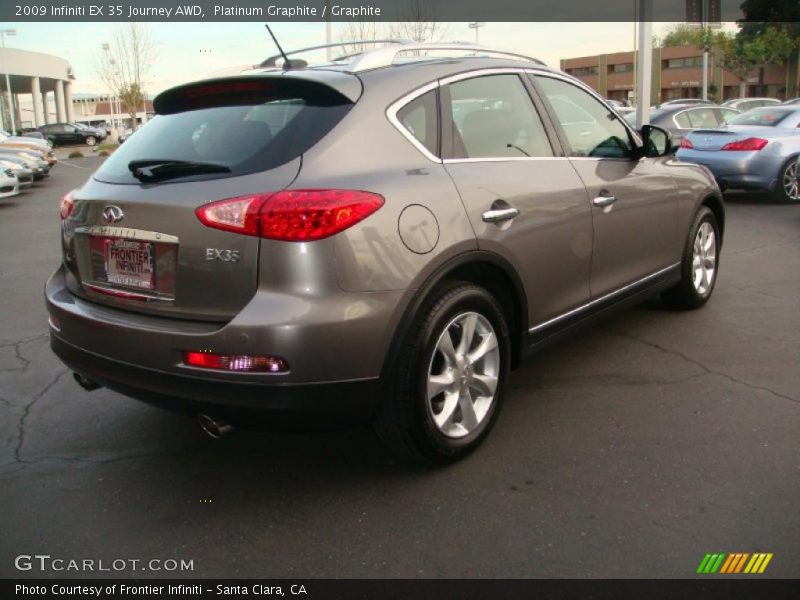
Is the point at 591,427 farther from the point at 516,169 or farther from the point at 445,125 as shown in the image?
the point at 445,125

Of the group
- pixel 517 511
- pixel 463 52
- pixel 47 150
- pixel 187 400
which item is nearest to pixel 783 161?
pixel 463 52

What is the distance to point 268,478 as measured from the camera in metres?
3.28

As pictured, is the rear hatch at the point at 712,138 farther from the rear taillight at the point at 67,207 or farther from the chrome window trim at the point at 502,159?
the rear taillight at the point at 67,207

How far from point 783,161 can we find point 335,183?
10.4 meters

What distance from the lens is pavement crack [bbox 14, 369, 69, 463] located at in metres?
3.59

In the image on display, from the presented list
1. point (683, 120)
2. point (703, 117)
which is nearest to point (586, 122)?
point (683, 120)

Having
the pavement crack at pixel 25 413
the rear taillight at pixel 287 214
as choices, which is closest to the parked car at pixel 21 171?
the pavement crack at pixel 25 413

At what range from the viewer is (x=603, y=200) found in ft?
13.4

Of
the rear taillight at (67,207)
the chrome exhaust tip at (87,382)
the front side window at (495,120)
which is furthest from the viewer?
the front side window at (495,120)

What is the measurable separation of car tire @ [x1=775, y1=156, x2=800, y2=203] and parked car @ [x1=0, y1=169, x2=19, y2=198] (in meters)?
14.0

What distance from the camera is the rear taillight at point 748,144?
36.1 feet

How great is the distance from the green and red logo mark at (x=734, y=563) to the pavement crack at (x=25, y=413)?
299 cm

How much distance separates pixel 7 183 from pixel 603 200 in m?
14.2

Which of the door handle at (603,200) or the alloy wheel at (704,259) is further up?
the door handle at (603,200)
